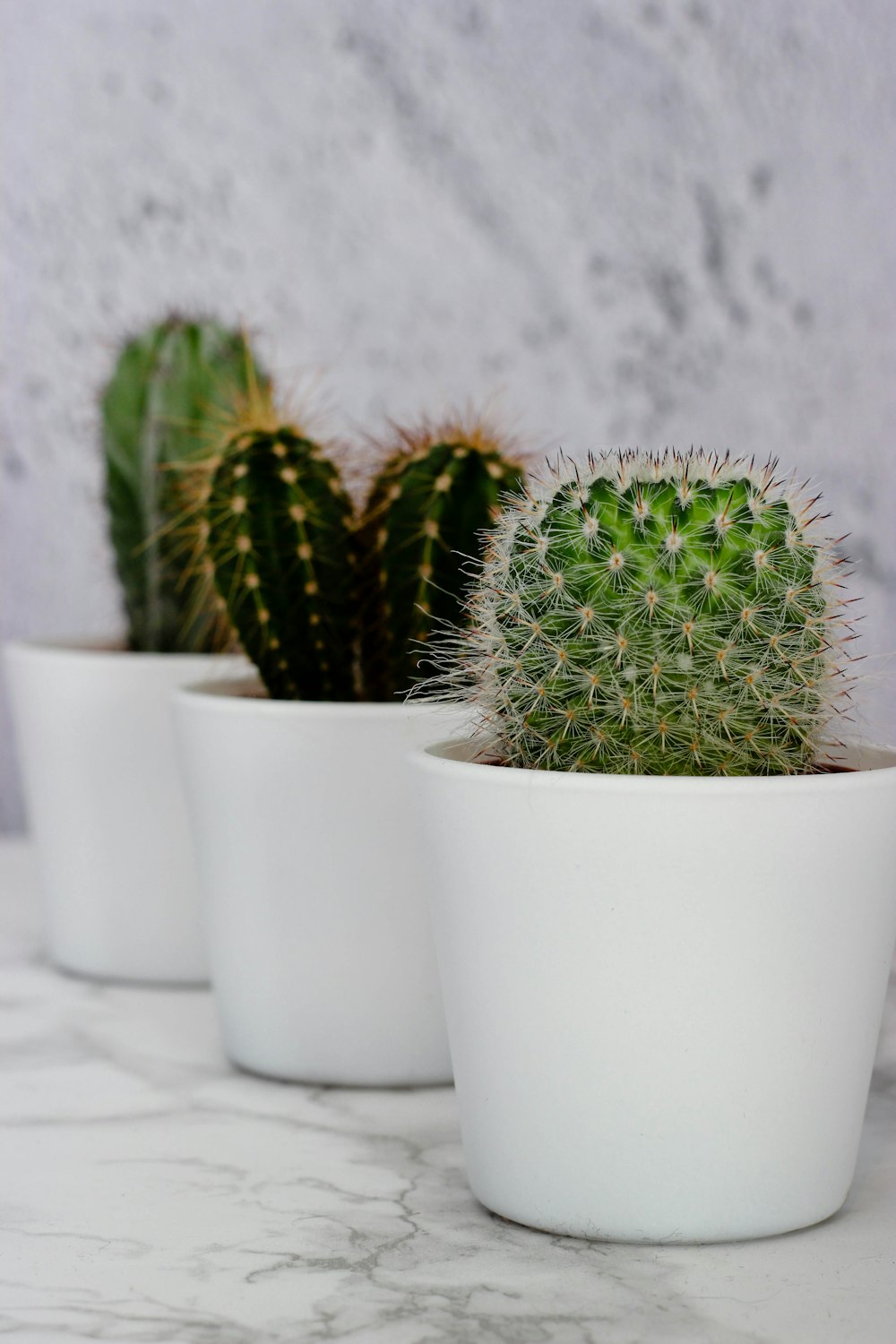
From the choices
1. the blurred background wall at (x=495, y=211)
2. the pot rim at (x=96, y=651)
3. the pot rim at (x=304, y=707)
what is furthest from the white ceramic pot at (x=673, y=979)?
the blurred background wall at (x=495, y=211)

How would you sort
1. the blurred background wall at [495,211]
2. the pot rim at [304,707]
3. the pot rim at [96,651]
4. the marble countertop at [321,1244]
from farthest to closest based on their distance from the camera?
the blurred background wall at [495,211] → the pot rim at [96,651] → the pot rim at [304,707] → the marble countertop at [321,1244]

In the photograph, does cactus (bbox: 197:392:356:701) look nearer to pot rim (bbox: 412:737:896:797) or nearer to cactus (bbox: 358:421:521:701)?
cactus (bbox: 358:421:521:701)

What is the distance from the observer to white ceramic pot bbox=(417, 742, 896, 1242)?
64 cm

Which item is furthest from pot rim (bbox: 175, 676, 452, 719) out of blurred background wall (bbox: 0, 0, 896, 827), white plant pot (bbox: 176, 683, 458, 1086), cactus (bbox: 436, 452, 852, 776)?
blurred background wall (bbox: 0, 0, 896, 827)

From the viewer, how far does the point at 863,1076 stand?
70 centimetres

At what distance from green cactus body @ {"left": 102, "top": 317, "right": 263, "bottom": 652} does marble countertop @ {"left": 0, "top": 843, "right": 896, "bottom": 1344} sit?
365 mm

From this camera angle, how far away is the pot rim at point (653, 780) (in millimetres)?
631

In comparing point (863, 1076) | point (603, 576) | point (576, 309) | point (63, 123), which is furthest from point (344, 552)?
point (63, 123)

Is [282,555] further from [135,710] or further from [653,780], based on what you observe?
[653,780]

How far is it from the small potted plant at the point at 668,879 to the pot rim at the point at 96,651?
16.6 inches

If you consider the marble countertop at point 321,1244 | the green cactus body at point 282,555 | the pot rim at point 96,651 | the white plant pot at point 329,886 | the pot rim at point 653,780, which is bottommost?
the marble countertop at point 321,1244

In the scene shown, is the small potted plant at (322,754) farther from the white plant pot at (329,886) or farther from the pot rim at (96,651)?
the pot rim at (96,651)

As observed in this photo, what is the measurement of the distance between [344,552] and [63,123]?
899mm

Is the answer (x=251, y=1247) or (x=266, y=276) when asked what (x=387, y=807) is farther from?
(x=266, y=276)
